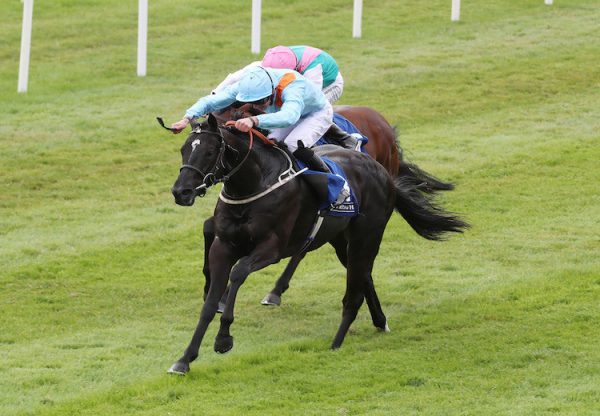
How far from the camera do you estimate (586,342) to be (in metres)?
9.45

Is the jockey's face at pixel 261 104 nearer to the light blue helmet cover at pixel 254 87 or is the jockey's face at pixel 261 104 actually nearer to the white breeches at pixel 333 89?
the light blue helmet cover at pixel 254 87

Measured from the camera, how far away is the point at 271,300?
10.9 m

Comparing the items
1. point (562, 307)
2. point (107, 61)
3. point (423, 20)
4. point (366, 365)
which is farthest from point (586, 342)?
point (423, 20)

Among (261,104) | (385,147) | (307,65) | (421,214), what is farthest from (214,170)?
(385,147)

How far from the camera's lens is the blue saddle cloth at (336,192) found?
9320mm

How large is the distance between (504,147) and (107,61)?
21.4 feet

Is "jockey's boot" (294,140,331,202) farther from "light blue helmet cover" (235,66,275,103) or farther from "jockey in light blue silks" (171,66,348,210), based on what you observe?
"light blue helmet cover" (235,66,275,103)

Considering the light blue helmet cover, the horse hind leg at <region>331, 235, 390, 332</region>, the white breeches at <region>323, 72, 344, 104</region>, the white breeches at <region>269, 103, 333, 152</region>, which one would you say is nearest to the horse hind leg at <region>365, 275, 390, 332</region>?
the horse hind leg at <region>331, 235, 390, 332</region>

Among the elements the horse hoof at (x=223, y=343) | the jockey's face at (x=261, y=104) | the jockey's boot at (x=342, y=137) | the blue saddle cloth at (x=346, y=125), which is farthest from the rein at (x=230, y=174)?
the blue saddle cloth at (x=346, y=125)

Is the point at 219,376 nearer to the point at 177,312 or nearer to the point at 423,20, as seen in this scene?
the point at 177,312

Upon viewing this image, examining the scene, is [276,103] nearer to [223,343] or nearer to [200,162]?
[200,162]

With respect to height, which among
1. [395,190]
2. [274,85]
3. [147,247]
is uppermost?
[274,85]

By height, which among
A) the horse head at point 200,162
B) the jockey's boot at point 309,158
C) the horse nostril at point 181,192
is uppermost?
the horse head at point 200,162

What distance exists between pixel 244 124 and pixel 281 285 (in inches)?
106
